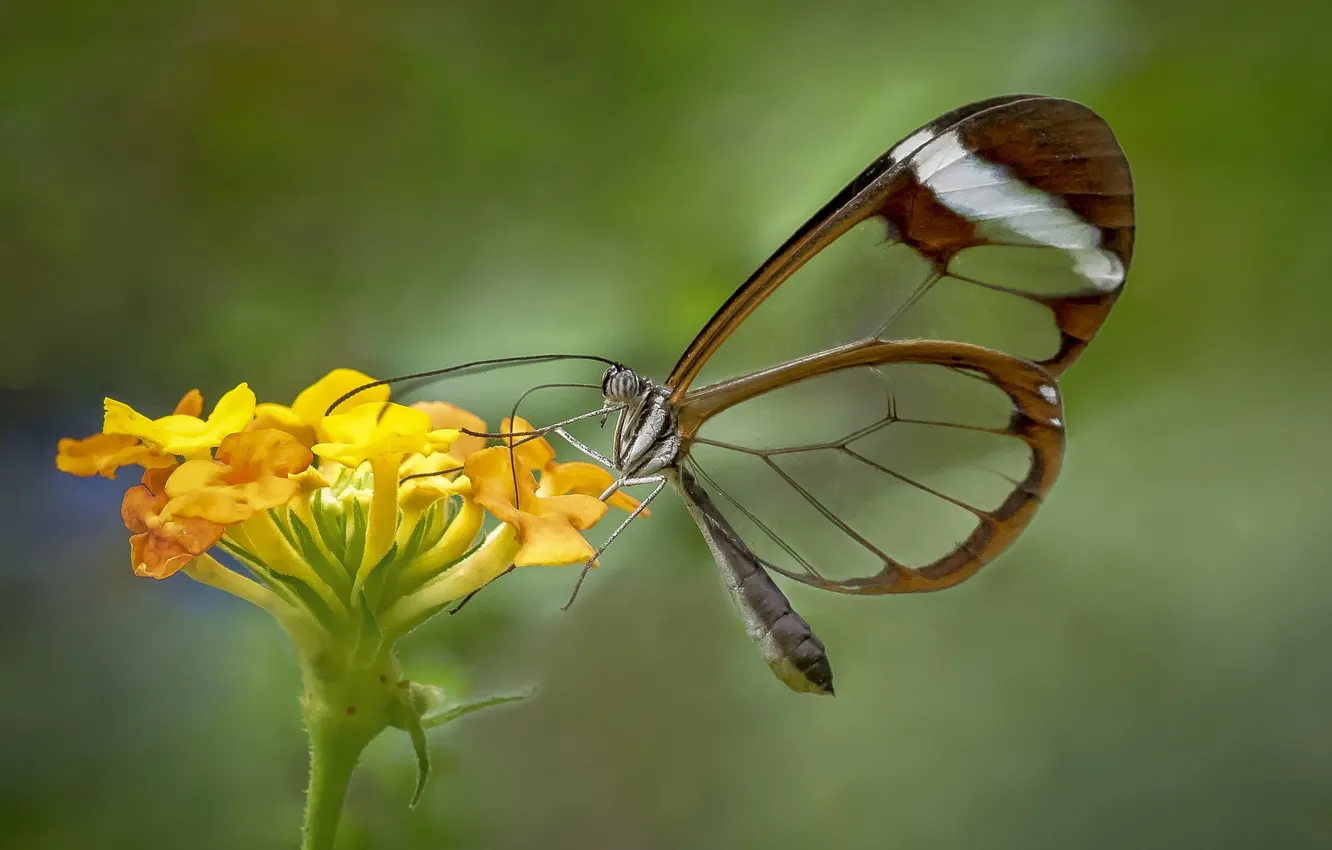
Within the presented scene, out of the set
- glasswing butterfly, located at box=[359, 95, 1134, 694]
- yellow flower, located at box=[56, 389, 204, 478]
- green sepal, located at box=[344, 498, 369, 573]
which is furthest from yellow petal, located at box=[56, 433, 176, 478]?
glasswing butterfly, located at box=[359, 95, 1134, 694]

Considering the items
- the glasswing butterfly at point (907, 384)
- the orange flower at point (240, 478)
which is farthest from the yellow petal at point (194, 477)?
the glasswing butterfly at point (907, 384)

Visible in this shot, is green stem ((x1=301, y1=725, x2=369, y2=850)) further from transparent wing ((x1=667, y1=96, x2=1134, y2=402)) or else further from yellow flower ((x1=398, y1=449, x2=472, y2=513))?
→ transparent wing ((x1=667, y1=96, x2=1134, y2=402))

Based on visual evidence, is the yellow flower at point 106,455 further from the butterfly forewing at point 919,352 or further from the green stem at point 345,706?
the butterfly forewing at point 919,352

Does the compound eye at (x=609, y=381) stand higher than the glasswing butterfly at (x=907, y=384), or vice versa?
the compound eye at (x=609, y=381)

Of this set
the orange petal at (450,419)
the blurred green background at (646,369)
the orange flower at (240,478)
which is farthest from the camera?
the blurred green background at (646,369)

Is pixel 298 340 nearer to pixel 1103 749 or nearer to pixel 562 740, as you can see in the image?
pixel 562 740

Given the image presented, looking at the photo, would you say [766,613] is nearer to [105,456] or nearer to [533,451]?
[533,451]

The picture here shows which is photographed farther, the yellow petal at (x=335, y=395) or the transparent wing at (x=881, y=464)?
the transparent wing at (x=881, y=464)

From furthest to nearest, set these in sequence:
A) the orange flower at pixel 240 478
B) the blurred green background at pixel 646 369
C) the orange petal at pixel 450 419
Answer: the blurred green background at pixel 646 369 → the orange petal at pixel 450 419 → the orange flower at pixel 240 478
